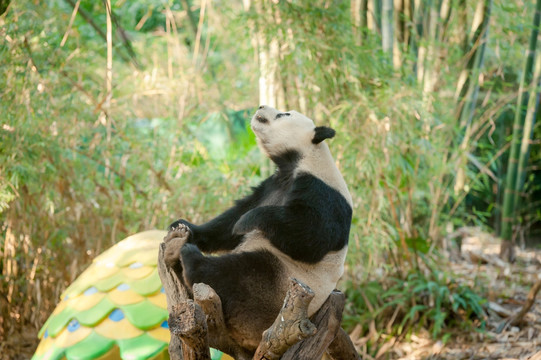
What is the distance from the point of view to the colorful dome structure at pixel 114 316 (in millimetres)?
2318

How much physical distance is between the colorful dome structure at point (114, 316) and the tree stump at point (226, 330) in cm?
55

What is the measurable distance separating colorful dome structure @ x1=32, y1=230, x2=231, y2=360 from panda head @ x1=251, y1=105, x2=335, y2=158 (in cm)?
92

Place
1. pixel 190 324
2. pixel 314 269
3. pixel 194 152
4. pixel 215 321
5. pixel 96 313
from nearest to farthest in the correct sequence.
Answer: pixel 190 324 → pixel 215 321 → pixel 314 269 → pixel 96 313 → pixel 194 152

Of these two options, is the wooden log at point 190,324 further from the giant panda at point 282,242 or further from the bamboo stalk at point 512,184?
the bamboo stalk at point 512,184

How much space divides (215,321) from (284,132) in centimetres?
71

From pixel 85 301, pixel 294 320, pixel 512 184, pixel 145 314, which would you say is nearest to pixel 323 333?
pixel 294 320

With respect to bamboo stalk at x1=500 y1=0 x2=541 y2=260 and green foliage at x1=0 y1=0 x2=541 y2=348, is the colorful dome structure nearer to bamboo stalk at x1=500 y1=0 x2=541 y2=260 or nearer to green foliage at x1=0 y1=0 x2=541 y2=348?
green foliage at x1=0 y1=0 x2=541 y2=348

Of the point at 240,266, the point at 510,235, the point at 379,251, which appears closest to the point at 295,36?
the point at 379,251

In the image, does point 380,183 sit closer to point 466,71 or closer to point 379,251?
point 379,251

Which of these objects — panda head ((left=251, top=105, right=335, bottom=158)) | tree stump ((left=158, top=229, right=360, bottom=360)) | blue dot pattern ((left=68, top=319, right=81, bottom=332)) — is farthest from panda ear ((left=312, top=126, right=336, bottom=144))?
blue dot pattern ((left=68, top=319, right=81, bottom=332))

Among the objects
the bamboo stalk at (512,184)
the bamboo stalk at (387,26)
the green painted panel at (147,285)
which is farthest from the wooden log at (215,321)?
the bamboo stalk at (512,184)

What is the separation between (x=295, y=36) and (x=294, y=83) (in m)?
0.37

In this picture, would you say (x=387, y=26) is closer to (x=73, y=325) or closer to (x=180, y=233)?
(x=180, y=233)

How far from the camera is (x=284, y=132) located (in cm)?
198
